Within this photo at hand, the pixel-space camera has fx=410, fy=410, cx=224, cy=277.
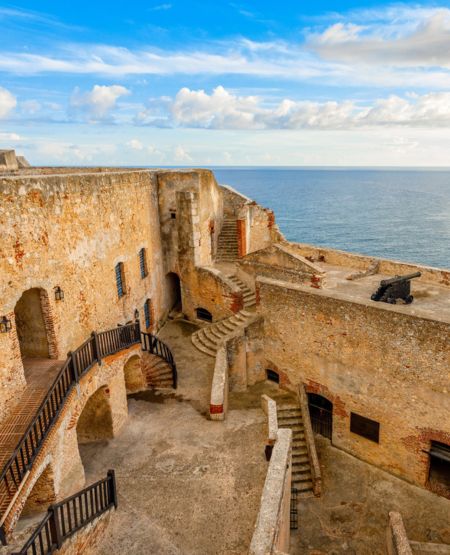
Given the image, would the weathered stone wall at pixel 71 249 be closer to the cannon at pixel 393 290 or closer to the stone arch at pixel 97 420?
the stone arch at pixel 97 420

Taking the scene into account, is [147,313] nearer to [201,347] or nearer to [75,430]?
[201,347]

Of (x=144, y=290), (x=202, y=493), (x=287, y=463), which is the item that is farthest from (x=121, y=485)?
(x=144, y=290)

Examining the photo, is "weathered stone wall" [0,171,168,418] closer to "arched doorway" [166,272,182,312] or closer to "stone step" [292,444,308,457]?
"arched doorway" [166,272,182,312]

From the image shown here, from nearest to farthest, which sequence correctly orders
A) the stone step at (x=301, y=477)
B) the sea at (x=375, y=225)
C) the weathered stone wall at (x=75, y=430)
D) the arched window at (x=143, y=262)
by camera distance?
the weathered stone wall at (x=75, y=430) < the stone step at (x=301, y=477) < the arched window at (x=143, y=262) < the sea at (x=375, y=225)

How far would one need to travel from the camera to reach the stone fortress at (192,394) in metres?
9.67

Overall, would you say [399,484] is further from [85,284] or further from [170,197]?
[170,197]

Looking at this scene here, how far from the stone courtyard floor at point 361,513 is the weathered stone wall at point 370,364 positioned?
0.73 meters

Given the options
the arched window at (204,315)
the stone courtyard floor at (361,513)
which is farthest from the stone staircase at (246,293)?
the stone courtyard floor at (361,513)

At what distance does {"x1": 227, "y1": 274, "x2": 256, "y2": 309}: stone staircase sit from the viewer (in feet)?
69.5

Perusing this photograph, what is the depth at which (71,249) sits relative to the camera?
1232 centimetres

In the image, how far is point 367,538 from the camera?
42.5ft

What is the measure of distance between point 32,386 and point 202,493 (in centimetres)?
529

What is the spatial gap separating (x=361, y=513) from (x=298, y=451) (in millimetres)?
2886

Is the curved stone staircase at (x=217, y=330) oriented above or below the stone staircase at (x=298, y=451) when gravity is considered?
above
